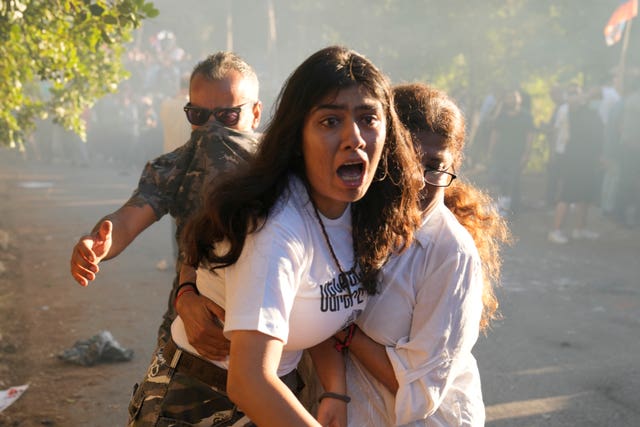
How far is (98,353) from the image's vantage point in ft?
18.9

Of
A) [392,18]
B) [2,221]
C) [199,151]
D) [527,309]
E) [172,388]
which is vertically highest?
[392,18]

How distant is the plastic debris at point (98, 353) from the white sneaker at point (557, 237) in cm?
664

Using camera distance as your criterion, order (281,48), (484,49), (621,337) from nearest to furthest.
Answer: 1. (621,337)
2. (484,49)
3. (281,48)

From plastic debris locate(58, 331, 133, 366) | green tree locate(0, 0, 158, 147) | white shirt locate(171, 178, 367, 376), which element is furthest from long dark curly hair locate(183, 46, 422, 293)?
plastic debris locate(58, 331, 133, 366)

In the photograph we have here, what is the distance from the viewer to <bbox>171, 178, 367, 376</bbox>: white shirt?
1.74 metres

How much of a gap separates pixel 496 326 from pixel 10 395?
397 centimetres

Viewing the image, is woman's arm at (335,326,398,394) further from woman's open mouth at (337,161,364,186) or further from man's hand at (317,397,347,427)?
woman's open mouth at (337,161,364,186)

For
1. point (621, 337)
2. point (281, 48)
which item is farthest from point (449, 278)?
point (281, 48)

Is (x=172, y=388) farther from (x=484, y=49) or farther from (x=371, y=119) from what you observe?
(x=484, y=49)

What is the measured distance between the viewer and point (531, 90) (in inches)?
745

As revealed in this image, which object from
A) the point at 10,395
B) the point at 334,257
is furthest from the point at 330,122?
the point at 10,395

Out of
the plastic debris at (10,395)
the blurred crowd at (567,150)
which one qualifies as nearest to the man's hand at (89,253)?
the plastic debris at (10,395)

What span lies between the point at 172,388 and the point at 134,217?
682 millimetres

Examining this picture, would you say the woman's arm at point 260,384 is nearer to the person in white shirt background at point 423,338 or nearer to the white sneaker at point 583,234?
the person in white shirt background at point 423,338
